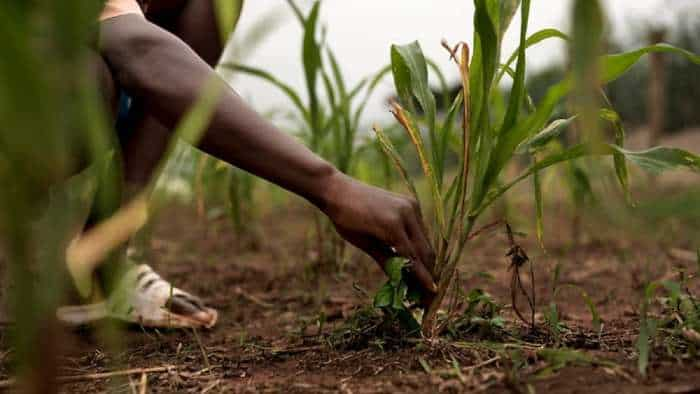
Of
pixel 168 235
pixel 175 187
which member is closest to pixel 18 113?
pixel 168 235

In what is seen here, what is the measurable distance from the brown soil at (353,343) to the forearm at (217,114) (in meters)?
0.23

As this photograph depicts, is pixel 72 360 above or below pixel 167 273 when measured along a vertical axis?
below

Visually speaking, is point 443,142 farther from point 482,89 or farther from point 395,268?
point 395,268

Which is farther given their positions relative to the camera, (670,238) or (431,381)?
(670,238)

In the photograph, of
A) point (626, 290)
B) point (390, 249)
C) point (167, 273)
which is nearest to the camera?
point (390, 249)

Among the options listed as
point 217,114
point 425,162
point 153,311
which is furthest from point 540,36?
point 153,311

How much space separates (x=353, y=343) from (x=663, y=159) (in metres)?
0.47

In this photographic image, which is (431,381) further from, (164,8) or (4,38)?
(164,8)

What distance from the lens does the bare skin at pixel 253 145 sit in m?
0.83

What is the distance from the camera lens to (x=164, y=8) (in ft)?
4.51

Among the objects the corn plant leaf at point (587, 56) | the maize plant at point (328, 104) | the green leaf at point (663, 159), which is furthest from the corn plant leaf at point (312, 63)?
the corn plant leaf at point (587, 56)

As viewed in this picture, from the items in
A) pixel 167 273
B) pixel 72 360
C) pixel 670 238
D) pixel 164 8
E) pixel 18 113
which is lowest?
pixel 72 360

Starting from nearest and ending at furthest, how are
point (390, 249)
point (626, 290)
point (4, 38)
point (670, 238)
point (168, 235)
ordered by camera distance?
point (4, 38), point (390, 249), point (626, 290), point (670, 238), point (168, 235)

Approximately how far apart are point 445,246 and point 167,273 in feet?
3.97
